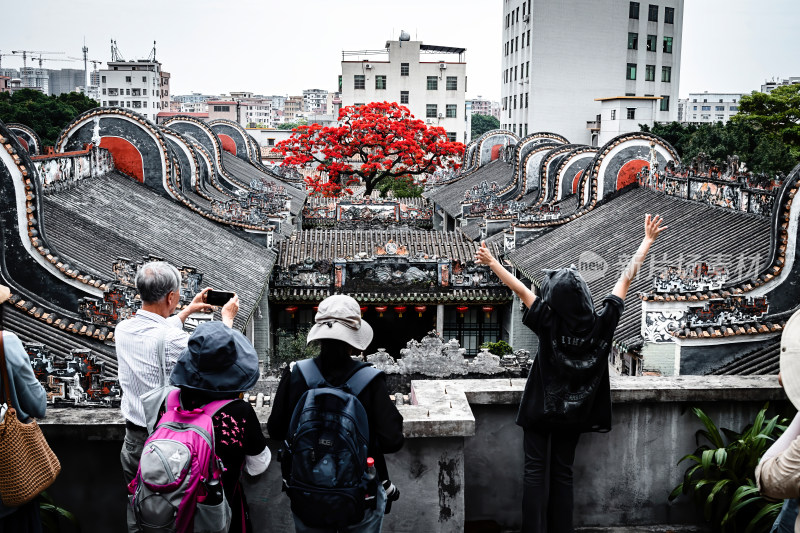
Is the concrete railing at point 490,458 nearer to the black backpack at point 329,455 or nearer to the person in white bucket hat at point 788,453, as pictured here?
the black backpack at point 329,455

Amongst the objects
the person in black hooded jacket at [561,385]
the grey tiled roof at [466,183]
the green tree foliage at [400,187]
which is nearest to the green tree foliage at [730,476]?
the person in black hooded jacket at [561,385]

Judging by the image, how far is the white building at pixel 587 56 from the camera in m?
→ 47.2

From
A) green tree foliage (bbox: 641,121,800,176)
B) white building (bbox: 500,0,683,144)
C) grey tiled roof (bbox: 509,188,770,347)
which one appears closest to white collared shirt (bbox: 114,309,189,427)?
grey tiled roof (bbox: 509,188,770,347)

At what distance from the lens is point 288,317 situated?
1873 cm

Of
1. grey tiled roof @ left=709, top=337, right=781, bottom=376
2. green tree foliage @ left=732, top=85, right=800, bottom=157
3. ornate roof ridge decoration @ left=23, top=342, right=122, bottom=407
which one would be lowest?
grey tiled roof @ left=709, top=337, right=781, bottom=376

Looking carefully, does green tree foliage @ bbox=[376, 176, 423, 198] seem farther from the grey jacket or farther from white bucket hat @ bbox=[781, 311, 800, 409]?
white bucket hat @ bbox=[781, 311, 800, 409]

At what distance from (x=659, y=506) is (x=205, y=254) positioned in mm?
11658

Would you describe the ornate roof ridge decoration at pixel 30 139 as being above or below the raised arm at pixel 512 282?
above

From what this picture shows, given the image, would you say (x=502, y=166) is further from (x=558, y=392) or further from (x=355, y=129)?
(x=558, y=392)

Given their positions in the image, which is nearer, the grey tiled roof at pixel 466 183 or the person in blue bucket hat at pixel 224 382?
the person in blue bucket hat at pixel 224 382

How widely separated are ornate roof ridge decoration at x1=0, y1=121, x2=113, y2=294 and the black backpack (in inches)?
271

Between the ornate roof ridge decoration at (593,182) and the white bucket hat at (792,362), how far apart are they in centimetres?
1625

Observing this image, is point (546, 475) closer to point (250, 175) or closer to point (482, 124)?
point (250, 175)

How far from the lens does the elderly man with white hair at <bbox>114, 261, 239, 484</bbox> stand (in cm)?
373
